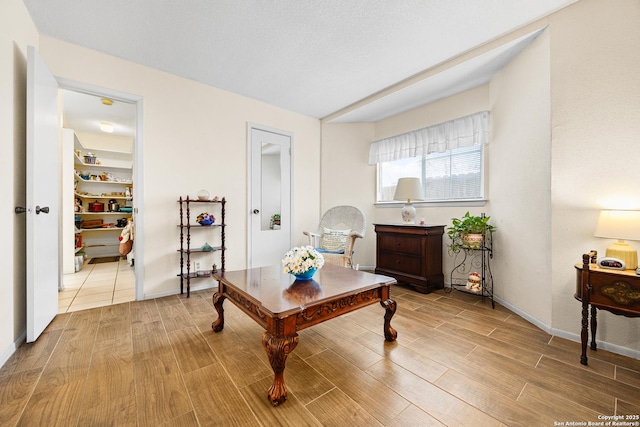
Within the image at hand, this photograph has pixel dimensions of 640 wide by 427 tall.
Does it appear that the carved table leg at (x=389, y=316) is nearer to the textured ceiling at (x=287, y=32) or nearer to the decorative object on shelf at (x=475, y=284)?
the decorative object on shelf at (x=475, y=284)

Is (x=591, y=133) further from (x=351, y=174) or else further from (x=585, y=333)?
(x=351, y=174)

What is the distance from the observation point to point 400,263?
3277 mm

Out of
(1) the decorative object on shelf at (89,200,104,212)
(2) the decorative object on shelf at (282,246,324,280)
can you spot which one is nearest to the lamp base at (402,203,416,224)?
(2) the decorative object on shelf at (282,246,324,280)

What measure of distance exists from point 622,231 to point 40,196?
390 cm

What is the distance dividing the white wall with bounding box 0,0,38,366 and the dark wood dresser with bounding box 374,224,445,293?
3397mm

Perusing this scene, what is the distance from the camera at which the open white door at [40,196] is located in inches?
71.2

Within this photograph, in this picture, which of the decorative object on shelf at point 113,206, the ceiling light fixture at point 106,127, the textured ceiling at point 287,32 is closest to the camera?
the textured ceiling at point 287,32

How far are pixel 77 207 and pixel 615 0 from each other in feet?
23.9

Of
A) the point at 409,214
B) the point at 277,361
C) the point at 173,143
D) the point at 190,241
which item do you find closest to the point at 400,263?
the point at 409,214

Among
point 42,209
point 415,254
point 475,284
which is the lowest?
point 475,284

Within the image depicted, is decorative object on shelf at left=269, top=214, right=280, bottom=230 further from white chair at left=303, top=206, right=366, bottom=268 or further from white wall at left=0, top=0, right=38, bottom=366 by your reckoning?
white wall at left=0, top=0, right=38, bottom=366

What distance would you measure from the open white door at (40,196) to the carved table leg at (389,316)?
250 centimetres

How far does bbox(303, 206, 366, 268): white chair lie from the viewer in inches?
126

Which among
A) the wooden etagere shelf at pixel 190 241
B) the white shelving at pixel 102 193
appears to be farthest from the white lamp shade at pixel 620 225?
the white shelving at pixel 102 193
